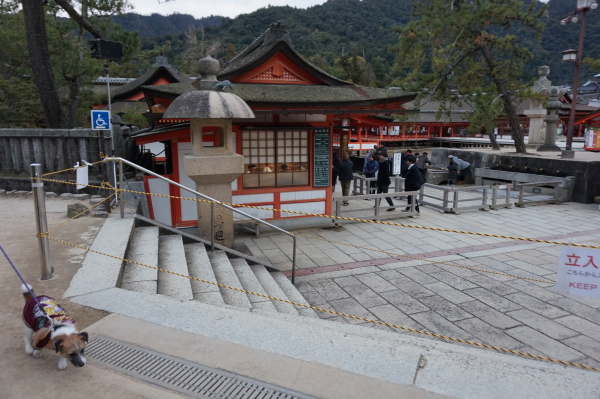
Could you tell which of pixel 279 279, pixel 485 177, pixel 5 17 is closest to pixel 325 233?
pixel 279 279

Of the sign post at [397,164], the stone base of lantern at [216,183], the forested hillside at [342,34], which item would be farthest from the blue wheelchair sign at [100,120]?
the forested hillside at [342,34]

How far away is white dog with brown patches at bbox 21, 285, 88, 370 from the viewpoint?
295cm

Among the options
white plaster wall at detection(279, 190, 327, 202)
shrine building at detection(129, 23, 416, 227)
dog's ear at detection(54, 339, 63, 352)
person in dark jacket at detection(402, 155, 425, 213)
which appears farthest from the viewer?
person in dark jacket at detection(402, 155, 425, 213)

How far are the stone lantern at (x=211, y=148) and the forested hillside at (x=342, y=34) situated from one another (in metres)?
40.4

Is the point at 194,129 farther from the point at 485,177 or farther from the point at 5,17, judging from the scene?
the point at 485,177

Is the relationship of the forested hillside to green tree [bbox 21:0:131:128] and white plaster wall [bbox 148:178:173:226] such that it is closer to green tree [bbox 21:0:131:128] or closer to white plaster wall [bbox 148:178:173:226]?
green tree [bbox 21:0:131:128]

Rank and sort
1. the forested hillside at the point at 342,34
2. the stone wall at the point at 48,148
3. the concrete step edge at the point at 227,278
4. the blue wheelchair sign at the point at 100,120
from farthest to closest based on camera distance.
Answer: the forested hillside at the point at 342,34, the stone wall at the point at 48,148, the blue wheelchair sign at the point at 100,120, the concrete step edge at the point at 227,278

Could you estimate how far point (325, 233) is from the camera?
10.3 meters

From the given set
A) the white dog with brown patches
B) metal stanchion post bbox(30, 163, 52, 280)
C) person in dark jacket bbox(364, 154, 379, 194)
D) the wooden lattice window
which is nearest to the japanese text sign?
the white dog with brown patches

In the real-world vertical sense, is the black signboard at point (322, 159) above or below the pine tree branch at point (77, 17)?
below

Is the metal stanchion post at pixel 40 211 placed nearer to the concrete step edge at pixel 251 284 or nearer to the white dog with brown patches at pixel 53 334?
the white dog with brown patches at pixel 53 334

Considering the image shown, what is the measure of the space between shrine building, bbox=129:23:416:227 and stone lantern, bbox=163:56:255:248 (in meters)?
1.42

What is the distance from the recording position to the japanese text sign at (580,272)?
11.7 ft

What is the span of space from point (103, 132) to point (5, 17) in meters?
Answer: 10.3
